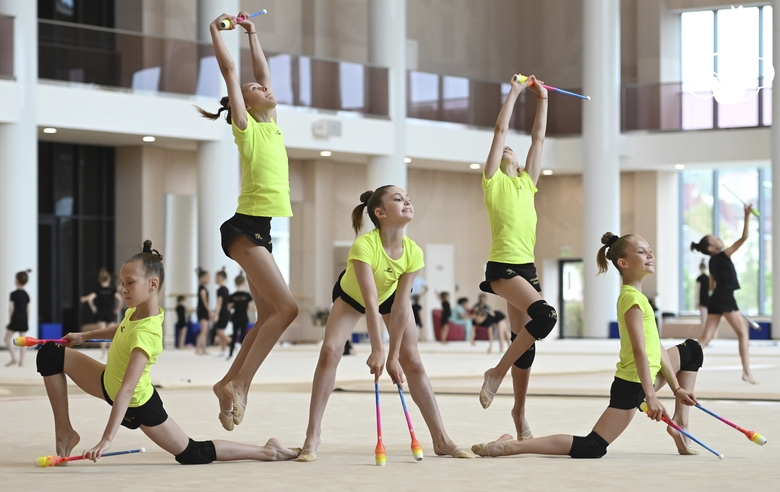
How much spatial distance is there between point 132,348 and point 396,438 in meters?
2.05

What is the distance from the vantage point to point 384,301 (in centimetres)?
579

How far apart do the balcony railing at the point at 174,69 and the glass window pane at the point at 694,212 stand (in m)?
10.9

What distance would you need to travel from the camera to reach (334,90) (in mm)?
23203

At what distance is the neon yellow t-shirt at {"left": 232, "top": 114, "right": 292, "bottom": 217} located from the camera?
6008mm

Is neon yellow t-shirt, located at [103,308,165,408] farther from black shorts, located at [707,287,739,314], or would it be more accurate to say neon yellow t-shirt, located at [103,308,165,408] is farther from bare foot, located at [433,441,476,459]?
black shorts, located at [707,287,739,314]

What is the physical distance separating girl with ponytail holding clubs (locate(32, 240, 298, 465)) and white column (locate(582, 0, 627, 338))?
21.8 metres

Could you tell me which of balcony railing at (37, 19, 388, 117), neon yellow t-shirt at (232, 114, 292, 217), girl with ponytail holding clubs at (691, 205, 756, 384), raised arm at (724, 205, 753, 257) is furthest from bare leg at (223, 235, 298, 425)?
balcony railing at (37, 19, 388, 117)

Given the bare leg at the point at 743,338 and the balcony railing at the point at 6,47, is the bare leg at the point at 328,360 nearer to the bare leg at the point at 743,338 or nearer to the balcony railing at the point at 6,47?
the bare leg at the point at 743,338

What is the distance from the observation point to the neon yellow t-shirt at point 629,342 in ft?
18.1

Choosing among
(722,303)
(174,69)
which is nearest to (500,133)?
(722,303)

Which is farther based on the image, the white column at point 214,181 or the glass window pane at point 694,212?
the glass window pane at point 694,212

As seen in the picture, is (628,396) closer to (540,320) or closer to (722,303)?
(540,320)

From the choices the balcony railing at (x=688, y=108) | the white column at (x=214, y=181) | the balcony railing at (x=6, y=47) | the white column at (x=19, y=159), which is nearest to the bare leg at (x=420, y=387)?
the white column at (x=19, y=159)

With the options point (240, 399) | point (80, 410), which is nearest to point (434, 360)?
point (80, 410)
